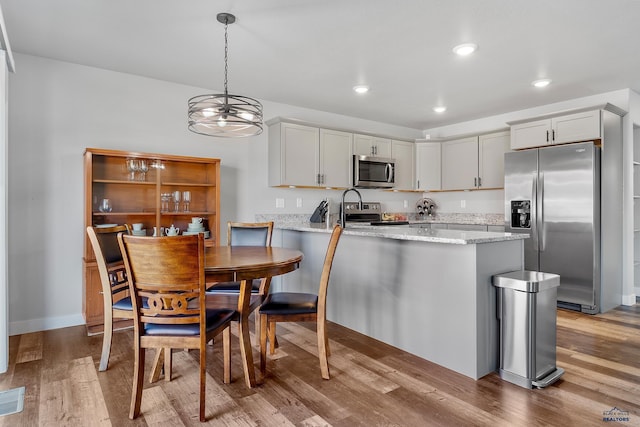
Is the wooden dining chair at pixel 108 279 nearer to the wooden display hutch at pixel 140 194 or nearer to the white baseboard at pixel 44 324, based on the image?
the wooden display hutch at pixel 140 194

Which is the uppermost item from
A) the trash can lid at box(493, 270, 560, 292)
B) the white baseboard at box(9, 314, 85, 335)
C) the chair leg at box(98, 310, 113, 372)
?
the trash can lid at box(493, 270, 560, 292)

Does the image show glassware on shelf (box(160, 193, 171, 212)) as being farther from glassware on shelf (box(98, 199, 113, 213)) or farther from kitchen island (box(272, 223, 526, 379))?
kitchen island (box(272, 223, 526, 379))

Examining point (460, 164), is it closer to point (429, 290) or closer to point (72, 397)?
point (429, 290)

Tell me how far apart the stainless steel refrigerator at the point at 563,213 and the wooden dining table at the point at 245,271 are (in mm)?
3074

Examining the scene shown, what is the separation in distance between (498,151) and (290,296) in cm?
387

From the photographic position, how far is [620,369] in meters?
2.51

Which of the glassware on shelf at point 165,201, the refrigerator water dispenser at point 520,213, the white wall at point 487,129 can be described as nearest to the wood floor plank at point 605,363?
the refrigerator water dispenser at point 520,213

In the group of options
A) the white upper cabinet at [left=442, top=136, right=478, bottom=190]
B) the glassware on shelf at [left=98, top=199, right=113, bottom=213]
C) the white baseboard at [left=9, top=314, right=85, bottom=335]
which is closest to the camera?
the white baseboard at [left=9, top=314, right=85, bottom=335]

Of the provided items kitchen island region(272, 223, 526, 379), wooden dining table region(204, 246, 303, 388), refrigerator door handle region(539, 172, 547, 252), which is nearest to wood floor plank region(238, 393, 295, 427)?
wooden dining table region(204, 246, 303, 388)

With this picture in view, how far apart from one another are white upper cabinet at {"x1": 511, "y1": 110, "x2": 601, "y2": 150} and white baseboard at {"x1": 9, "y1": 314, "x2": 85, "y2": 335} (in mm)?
5063

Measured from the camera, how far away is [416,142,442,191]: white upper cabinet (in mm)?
5805

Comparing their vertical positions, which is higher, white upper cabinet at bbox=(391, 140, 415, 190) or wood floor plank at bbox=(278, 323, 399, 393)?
white upper cabinet at bbox=(391, 140, 415, 190)

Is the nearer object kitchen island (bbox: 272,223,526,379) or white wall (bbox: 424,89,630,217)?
kitchen island (bbox: 272,223,526,379)

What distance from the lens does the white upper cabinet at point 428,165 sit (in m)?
5.80
